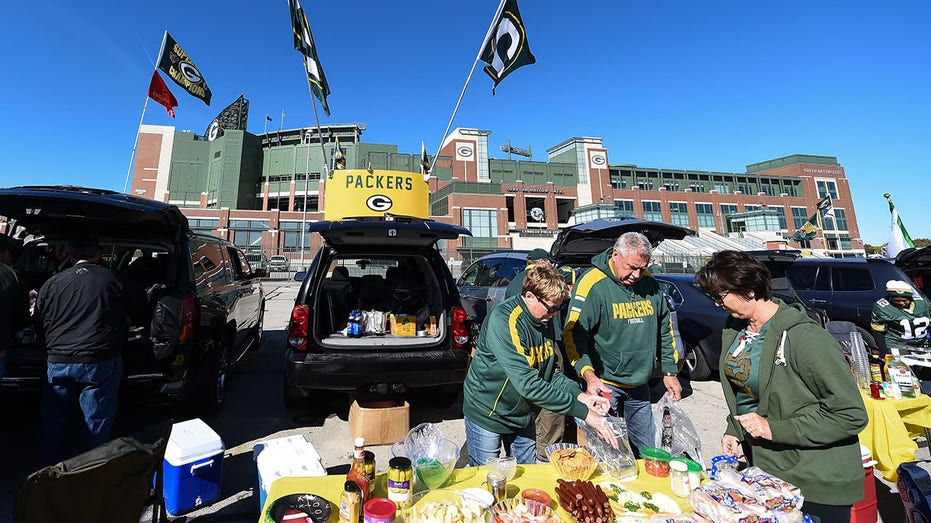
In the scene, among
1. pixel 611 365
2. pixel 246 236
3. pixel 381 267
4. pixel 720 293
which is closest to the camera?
pixel 720 293

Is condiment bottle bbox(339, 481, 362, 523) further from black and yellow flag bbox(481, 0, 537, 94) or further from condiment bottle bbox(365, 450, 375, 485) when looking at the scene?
black and yellow flag bbox(481, 0, 537, 94)

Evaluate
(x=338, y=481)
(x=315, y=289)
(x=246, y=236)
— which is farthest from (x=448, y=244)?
(x=338, y=481)

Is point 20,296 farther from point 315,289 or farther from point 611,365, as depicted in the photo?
point 611,365

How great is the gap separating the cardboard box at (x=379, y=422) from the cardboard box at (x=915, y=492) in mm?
3376

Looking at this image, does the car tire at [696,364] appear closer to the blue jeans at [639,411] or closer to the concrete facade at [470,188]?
the blue jeans at [639,411]

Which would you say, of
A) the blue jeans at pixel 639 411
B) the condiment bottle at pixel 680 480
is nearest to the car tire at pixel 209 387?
the blue jeans at pixel 639 411

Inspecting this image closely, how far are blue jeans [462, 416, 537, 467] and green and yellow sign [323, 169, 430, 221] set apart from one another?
→ 371cm

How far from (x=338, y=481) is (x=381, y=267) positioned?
16.0 ft

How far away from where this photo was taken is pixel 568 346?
2822mm

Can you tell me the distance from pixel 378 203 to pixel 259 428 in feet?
10.4

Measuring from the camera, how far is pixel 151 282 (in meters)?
4.48

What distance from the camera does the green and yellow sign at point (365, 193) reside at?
5.52 m

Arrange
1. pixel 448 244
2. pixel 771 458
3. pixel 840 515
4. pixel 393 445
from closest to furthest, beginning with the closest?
pixel 840 515, pixel 771 458, pixel 393 445, pixel 448 244

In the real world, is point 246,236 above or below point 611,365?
above
